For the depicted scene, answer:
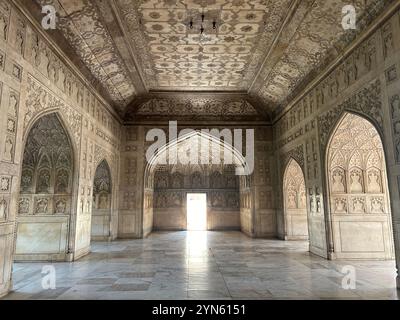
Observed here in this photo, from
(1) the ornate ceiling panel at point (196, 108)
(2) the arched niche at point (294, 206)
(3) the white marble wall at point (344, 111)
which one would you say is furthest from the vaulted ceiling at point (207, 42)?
(2) the arched niche at point (294, 206)

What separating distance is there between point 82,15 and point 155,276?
198 inches

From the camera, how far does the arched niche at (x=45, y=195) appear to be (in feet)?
22.0

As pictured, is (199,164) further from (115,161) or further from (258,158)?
(115,161)

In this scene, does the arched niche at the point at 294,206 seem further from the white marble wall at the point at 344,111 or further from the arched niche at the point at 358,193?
the arched niche at the point at 358,193

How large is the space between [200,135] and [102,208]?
14.7ft

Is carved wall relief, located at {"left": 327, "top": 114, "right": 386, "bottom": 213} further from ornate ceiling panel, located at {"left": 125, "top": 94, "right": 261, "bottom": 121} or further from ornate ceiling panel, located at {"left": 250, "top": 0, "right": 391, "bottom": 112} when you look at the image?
ornate ceiling panel, located at {"left": 125, "top": 94, "right": 261, "bottom": 121}

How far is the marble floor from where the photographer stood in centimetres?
421

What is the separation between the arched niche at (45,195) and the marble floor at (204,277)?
484 mm

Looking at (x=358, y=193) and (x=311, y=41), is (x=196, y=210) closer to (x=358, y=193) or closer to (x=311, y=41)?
(x=358, y=193)

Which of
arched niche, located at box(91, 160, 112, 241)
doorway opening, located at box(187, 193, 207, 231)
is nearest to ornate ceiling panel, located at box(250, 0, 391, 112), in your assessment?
arched niche, located at box(91, 160, 112, 241)

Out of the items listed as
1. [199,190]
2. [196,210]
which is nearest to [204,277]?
[199,190]

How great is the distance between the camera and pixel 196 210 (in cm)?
1580

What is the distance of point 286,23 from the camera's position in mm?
6223

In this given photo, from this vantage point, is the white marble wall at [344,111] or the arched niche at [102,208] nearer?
the white marble wall at [344,111]
